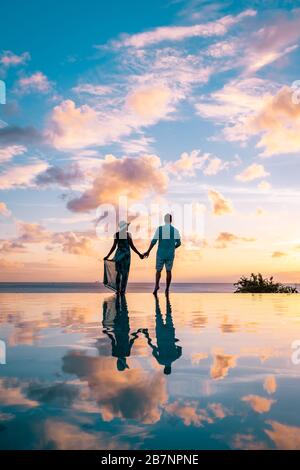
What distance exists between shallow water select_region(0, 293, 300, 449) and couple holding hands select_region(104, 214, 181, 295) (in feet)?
28.3

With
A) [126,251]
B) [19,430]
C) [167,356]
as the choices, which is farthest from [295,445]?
[126,251]

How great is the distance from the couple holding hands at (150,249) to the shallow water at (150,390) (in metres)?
8.64

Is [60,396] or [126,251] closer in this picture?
[60,396]

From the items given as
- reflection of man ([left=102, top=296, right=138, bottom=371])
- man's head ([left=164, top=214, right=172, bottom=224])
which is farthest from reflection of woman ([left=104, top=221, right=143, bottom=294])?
reflection of man ([left=102, top=296, right=138, bottom=371])

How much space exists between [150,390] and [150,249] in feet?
40.4

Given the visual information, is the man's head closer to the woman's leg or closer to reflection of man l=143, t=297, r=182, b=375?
the woman's leg

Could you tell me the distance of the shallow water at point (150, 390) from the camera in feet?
8.52

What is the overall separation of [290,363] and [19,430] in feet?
9.53

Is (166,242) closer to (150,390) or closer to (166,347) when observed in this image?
(166,347)

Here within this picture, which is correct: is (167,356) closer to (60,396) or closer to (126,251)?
(60,396)

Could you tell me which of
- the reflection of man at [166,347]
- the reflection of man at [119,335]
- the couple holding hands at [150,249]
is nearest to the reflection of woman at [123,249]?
the couple holding hands at [150,249]

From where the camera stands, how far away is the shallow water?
260 cm

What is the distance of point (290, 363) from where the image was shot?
4617 millimetres

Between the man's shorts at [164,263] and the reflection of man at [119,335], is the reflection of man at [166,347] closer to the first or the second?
the reflection of man at [119,335]
